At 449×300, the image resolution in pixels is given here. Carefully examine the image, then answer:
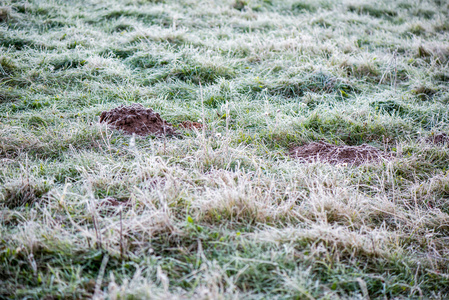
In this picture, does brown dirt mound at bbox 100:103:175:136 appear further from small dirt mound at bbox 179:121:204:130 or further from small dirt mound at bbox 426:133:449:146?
small dirt mound at bbox 426:133:449:146

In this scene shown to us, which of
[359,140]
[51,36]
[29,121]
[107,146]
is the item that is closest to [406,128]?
[359,140]

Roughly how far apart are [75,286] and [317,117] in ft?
9.80

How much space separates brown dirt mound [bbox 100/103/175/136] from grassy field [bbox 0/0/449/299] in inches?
6.0

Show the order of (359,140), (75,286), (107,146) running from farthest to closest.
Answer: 1. (359,140)
2. (107,146)
3. (75,286)

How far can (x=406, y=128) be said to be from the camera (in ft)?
12.4

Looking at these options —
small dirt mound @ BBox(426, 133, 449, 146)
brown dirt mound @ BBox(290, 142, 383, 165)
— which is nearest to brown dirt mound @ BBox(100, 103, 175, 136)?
brown dirt mound @ BBox(290, 142, 383, 165)

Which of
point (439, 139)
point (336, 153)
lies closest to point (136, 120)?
point (336, 153)

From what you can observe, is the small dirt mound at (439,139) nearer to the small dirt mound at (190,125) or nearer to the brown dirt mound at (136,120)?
the small dirt mound at (190,125)

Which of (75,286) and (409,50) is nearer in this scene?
(75,286)

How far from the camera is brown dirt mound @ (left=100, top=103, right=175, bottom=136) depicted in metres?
3.51

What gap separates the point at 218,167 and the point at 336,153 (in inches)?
47.4

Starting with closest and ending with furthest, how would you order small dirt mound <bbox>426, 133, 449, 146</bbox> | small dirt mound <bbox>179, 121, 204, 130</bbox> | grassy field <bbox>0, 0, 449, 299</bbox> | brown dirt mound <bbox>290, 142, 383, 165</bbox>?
grassy field <bbox>0, 0, 449, 299</bbox>
brown dirt mound <bbox>290, 142, 383, 165</bbox>
small dirt mound <bbox>426, 133, 449, 146</bbox>
small dirt mound <bbox>179, 121, 204, 130</bbox>

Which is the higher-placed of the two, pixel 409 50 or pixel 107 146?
pixel 409 50

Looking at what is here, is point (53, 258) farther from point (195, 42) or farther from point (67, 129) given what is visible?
point (195, 42)
